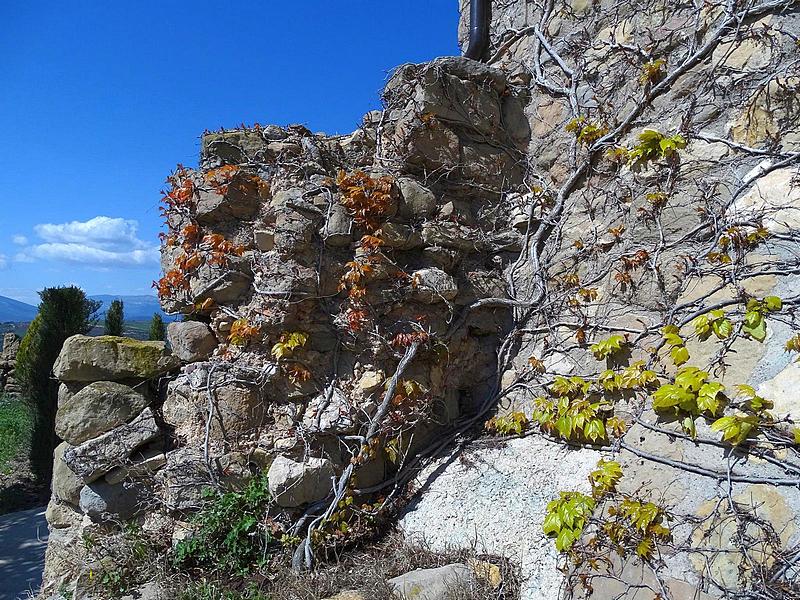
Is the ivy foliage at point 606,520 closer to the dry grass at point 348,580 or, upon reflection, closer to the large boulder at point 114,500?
the dry grass at point 348,580

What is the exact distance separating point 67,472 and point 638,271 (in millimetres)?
4462

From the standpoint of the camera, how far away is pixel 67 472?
3.80 m

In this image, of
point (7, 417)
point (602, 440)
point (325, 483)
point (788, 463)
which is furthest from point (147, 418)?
point (7, 417)

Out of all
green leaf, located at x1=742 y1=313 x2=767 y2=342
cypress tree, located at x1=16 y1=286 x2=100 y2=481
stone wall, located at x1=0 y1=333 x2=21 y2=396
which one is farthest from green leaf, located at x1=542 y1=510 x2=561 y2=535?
stone wall, located at x1=0 y1=333 x2=21 y2=396

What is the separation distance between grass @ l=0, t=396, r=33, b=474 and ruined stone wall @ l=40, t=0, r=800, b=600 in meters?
6.65

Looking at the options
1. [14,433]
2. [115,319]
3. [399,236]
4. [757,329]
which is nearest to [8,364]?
[14,433]

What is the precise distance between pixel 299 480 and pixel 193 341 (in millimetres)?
1334

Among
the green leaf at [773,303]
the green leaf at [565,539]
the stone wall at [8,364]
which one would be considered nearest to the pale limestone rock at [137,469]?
the green leaf at [565,539]

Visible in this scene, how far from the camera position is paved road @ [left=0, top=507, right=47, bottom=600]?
4.89 metres

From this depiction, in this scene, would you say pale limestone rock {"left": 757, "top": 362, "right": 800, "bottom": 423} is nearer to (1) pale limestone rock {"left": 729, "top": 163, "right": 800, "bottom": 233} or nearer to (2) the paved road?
(1) pale limestone rock {"left": 729, "top": 163, "right": 800, "bottom": 233}

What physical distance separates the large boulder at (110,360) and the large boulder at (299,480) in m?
1.23

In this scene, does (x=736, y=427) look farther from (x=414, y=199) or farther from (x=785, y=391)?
(x=414, y=199)

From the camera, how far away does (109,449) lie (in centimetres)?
358

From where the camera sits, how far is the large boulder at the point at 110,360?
12.2ft
